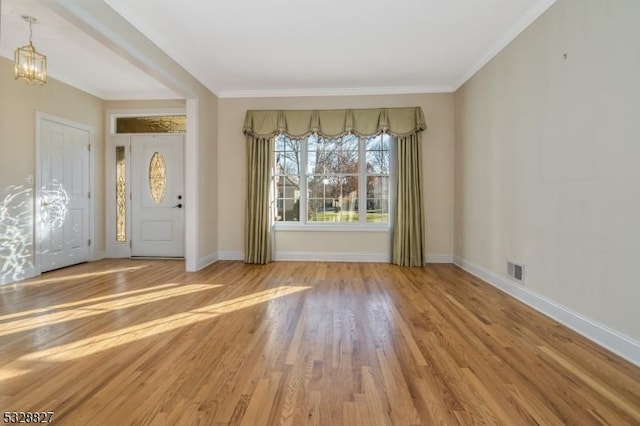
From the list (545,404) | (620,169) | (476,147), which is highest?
(476,147)

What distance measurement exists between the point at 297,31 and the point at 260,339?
9.93ft

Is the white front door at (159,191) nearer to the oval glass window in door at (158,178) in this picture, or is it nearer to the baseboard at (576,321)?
the oval glass window in door at (158,178)

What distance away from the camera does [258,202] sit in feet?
16.9

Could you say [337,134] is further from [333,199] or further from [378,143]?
[333,199]

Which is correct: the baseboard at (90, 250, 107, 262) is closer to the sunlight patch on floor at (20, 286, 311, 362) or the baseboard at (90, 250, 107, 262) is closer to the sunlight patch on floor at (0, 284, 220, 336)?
the sunlight patch on floor at (0, 284, 220, 336)

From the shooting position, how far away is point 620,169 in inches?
83.1

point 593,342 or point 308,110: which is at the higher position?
point 308,110


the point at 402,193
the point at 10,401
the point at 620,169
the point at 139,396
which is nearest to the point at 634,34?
the point at 620,169

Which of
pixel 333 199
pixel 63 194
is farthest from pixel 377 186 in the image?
pixel 63 194

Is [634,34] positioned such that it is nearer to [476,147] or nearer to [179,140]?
[476,147]

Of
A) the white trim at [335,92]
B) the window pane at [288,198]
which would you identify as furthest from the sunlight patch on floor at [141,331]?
the white trim at [335,92]

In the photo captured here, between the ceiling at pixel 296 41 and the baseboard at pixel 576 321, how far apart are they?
8.48ft

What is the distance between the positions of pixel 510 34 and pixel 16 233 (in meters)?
6.14

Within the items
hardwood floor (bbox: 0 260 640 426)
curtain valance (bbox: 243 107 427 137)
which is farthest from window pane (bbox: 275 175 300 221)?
hardwood floor (bbox: 0 260 640 426)
